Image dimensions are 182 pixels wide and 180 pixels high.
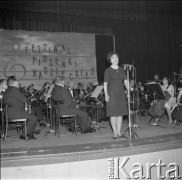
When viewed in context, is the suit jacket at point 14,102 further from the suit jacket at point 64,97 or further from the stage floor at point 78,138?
the suit jacket at point 64,97

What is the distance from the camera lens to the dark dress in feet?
15.1

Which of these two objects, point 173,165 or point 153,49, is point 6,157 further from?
point 153,49

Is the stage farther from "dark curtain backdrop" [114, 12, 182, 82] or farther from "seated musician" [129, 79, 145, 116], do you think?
"dark curtain backdrop" [114, 12, 182, 82]

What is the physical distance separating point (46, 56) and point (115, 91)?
6.84 metres

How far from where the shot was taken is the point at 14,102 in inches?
198

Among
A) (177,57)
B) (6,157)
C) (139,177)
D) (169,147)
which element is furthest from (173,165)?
(177,57)

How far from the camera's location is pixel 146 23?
12375 millimetres

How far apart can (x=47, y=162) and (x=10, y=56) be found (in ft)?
25.0

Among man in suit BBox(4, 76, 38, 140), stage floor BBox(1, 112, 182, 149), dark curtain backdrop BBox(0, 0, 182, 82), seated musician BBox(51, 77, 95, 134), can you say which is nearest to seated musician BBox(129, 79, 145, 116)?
stage floor BBox(1, 112, 182, 149)

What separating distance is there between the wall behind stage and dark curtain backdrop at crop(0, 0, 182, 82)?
0.40m

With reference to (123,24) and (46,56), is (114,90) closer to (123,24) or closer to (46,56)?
(46,56)

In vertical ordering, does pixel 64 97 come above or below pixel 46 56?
below

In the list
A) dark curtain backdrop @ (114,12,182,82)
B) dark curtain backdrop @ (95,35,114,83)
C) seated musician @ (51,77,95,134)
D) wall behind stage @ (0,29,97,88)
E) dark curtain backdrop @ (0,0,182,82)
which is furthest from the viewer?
dark curtain backdrop @ (114,12,182,82)

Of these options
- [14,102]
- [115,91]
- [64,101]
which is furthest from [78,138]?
[14,102]
